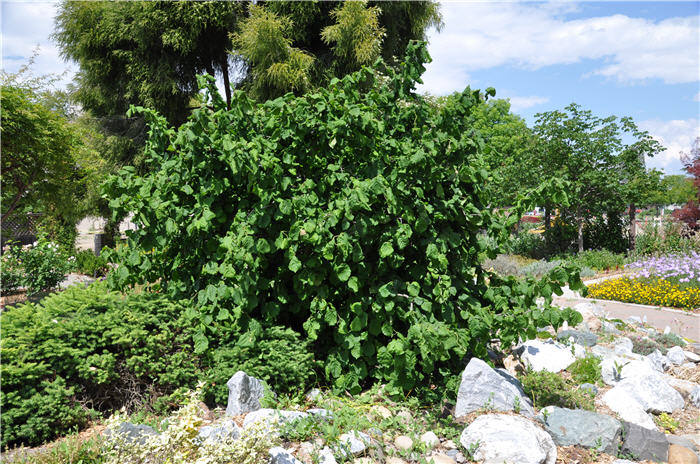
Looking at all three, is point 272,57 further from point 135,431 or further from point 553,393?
point 135,431

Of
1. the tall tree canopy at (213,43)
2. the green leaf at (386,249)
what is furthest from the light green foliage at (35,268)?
the green leaf at (386,249)

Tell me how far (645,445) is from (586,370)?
1040 millimetres

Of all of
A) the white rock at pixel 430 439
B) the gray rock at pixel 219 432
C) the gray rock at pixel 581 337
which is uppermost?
the gray rock at pixel 219 432

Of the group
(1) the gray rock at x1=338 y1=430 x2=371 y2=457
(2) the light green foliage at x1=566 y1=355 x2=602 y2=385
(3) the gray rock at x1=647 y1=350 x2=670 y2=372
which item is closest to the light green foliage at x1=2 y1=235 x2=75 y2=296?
(1) the gray rock at x1=338 y1=430 x2=371 y2=457

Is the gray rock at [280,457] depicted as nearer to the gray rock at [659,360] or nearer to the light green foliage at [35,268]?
the gray rock at [659,360]

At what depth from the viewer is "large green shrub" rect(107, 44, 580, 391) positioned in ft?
10.2

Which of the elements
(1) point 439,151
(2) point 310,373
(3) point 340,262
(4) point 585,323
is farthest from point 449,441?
(4) point 585,323

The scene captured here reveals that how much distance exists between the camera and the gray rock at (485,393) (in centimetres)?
310

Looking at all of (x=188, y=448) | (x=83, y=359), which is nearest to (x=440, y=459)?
(x=188, y=448)

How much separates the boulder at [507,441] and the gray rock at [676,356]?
8.83ft

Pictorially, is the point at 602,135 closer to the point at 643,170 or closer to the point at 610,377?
the point at 643,170

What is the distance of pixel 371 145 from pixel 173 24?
1151 centimetres

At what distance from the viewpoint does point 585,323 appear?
211 inches

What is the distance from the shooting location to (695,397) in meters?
3.79
